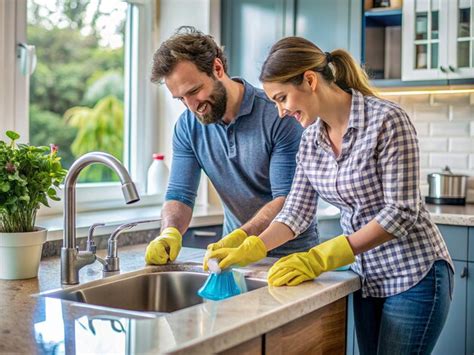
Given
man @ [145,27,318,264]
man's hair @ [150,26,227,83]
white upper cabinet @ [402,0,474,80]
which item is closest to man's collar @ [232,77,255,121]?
man @ [145,27,318,264]

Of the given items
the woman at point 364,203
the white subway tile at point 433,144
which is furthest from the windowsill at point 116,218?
the white subway tile at point 433,144

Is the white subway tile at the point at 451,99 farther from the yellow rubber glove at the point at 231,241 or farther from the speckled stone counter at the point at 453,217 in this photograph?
the yellow rubber glove at the point at 231,241

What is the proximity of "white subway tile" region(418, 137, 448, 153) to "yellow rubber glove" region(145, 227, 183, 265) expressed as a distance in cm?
190

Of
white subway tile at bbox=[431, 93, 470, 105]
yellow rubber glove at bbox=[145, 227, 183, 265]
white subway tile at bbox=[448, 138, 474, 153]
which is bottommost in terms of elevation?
yellow rubber glove at bbox=[145, 227, 183, 265]

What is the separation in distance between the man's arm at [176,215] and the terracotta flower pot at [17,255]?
47cm

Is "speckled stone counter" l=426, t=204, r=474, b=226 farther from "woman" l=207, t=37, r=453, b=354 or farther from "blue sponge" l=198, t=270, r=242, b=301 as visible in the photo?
"blue sponge" l=198, t=270, r=242, b=301

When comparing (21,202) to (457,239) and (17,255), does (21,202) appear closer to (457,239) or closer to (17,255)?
(17,255)

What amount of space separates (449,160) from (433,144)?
0.39 feet

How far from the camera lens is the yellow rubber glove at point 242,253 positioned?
5.30ft

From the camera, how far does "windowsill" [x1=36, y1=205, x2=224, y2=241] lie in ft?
7.28

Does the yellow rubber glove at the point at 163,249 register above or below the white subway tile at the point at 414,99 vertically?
below

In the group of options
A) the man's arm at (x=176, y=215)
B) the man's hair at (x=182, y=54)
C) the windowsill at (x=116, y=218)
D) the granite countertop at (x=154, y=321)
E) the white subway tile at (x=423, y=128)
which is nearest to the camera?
the granite countertop at (x=154, y=321)

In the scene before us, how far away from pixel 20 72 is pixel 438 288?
1782mm

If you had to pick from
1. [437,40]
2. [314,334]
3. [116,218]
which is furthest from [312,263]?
[437,40]
